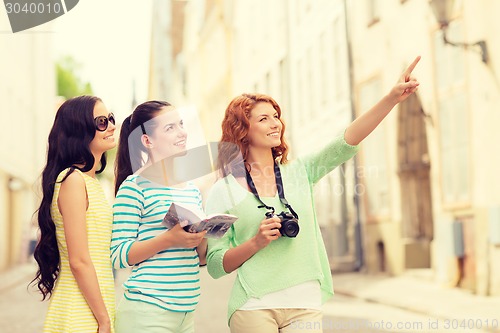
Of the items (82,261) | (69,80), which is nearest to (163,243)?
(82,261)

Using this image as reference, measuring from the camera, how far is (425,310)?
10320 millimetres

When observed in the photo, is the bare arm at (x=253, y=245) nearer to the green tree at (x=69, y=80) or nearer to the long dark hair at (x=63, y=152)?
the long dark hair at (x=63, y=152)

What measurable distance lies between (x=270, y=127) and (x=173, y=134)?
16.2 inches

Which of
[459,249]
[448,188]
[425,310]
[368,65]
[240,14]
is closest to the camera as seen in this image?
[425,310]

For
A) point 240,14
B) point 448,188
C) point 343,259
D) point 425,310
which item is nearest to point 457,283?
point 448,188

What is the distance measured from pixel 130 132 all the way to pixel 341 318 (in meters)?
7.12

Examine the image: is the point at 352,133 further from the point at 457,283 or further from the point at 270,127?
the point at 457,283

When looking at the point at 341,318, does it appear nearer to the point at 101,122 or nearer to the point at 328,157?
the point at 328,157

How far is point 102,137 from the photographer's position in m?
3.33

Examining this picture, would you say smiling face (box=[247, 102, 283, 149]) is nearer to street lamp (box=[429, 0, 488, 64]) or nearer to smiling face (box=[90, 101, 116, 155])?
smiling face (box=[90, 101, 116, 155])

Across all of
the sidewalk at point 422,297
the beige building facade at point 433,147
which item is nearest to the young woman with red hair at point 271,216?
the sidewalk at point 422,297

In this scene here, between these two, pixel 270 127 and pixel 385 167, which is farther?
pixel 385 167

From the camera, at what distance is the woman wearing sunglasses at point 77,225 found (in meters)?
3.12

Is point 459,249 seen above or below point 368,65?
below
